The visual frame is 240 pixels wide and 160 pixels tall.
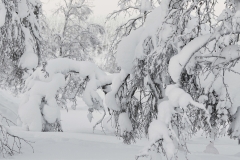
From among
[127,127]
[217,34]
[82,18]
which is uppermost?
[82,18]

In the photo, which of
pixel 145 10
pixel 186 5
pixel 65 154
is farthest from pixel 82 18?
Answer: pixel 186 5

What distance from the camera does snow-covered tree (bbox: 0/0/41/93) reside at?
6332mm

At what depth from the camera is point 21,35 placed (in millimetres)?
7211

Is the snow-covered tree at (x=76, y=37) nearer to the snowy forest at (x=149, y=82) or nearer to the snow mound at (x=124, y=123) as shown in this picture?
the snowy forest at (x=149, y=82)

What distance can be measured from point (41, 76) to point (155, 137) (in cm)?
498

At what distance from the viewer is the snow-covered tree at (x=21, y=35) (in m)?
6.33

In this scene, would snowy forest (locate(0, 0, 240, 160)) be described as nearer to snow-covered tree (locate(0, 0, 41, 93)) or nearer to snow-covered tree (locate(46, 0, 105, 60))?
snow-covered tree (locate(0, 0, 41, 93))

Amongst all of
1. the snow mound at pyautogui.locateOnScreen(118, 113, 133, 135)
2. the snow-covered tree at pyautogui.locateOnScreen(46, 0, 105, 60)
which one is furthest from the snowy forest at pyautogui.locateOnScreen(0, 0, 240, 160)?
the snow-covered tree at pyautogui.locateOnScreen(46, 0, 105, 60)

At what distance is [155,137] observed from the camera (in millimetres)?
3668

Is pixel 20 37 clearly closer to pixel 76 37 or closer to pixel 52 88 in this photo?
pixel 52 88

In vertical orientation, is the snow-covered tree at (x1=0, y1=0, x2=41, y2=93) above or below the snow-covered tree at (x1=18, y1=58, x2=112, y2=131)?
above

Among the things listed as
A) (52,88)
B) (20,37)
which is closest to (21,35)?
(20,37)

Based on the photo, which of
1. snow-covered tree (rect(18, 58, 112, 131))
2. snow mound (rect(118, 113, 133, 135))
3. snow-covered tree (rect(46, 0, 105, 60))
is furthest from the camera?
snow-covered tree (rect(46, 0, 105, 60))

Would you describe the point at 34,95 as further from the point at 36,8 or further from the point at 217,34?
the point at 217,34
